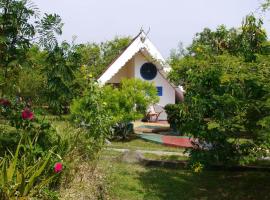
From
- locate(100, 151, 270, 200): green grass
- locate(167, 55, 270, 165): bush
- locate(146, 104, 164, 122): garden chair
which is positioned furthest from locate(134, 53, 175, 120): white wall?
locate(167, 55, 270, 165): bush

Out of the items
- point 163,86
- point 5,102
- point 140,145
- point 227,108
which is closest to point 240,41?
point 227,108

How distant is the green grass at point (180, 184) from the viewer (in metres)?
8.23

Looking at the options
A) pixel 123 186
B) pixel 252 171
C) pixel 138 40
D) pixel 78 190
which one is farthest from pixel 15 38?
pixel 138 40

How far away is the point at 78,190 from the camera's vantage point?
658 centimetres

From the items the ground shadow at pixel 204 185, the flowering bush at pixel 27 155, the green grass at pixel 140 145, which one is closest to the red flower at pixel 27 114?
the flowering bush at pixel 27 155

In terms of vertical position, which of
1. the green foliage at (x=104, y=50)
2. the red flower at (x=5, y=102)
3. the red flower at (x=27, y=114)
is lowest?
the red flower at (x=27, y=114)

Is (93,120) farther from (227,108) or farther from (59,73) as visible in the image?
(227,108)

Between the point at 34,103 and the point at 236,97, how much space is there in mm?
3255

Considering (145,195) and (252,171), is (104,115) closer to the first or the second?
(145,195)

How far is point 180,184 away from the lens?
917 cm

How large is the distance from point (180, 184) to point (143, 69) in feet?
48.2

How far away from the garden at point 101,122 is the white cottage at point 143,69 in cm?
1073

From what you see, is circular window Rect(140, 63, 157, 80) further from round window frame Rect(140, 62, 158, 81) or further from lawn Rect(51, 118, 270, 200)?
lawn Rect(51, 118, 270, 200)

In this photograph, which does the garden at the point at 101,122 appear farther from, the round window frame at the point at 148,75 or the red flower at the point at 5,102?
the round window frame at the point at 148,75
